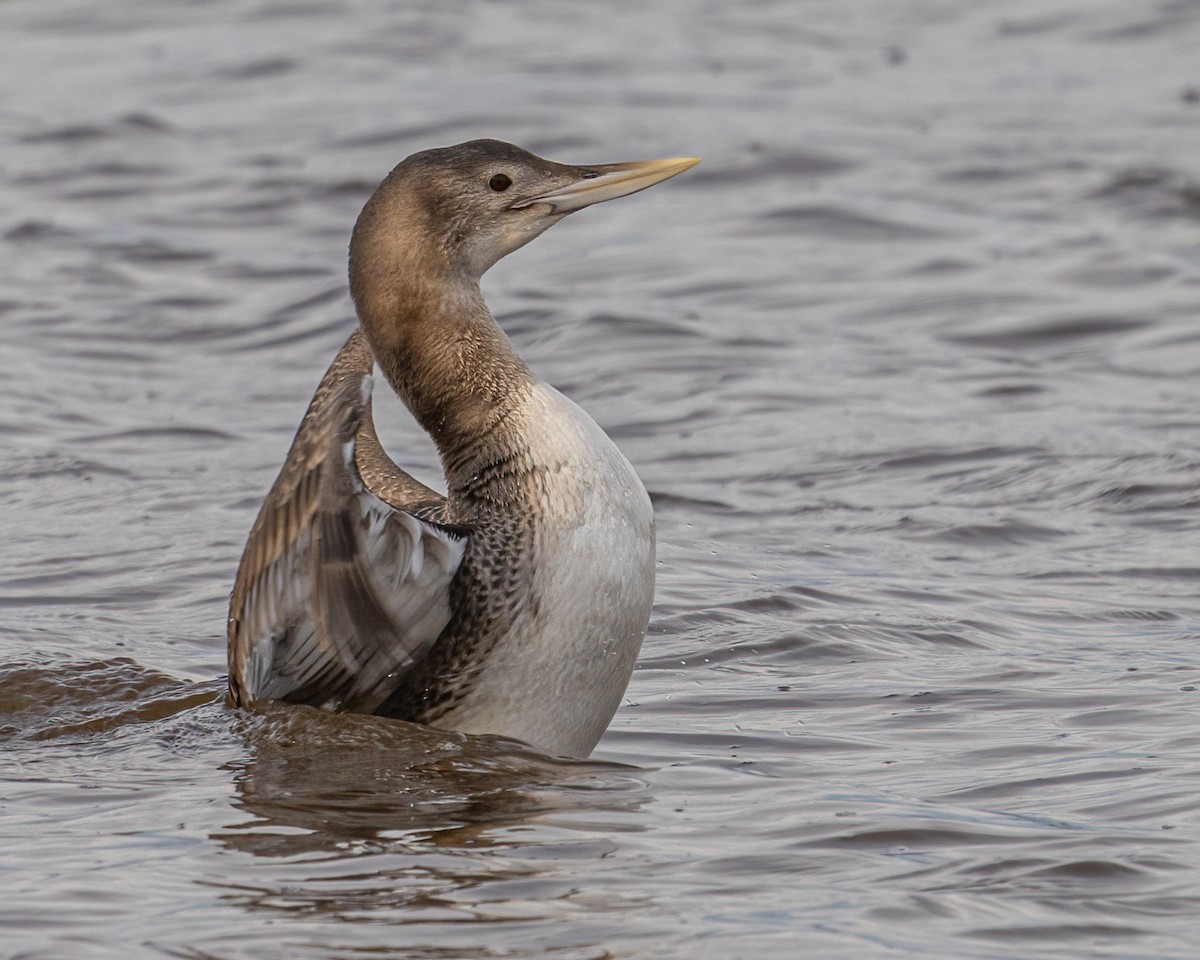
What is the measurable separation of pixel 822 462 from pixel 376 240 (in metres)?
3.25

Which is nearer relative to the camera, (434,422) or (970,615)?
(434,422)

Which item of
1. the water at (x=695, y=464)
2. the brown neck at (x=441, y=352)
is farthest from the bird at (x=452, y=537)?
the water at (x=695, y=464)

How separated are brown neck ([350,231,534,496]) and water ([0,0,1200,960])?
2.26ft

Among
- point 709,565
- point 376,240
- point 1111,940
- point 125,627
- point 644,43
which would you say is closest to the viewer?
point 1111,940

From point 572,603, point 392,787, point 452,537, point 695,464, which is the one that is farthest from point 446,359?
point 695,464

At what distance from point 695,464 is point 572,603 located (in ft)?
11.1

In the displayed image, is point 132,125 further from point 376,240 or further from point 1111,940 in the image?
point 1111,940

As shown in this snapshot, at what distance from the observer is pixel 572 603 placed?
479 cm

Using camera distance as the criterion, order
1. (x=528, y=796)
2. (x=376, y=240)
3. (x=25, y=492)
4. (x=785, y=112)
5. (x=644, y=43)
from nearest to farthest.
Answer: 1. (x=528, y=796)
2. (x=376, y=240)
3. (x=25, y=492)
4. (x=785, y=112)
5. (x=644, y=43)

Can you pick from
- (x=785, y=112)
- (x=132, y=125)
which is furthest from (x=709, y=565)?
(x=132, y=125)

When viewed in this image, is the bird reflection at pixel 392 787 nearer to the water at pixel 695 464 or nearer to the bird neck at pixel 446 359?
the water at pixel 695 464

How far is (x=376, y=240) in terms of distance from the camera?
5.11m

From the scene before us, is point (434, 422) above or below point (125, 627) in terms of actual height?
above

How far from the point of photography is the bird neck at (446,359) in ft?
16.5
